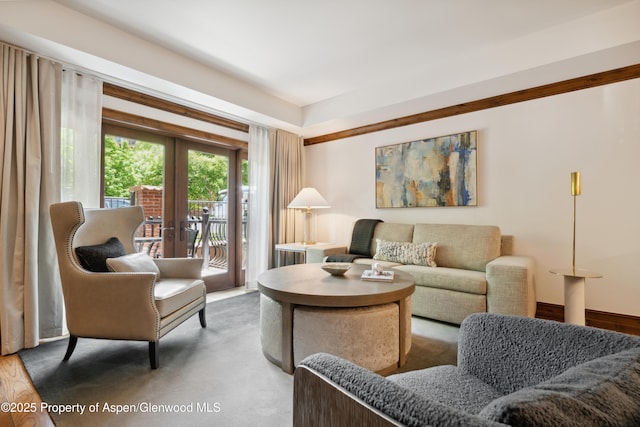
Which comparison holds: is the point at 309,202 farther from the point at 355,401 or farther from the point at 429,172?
the point at 355,401

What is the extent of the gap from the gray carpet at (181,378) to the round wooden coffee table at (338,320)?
0.19 metres

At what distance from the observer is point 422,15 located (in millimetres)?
2402

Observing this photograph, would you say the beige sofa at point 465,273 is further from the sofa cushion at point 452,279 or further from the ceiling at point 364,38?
the ceiling at point 364,38

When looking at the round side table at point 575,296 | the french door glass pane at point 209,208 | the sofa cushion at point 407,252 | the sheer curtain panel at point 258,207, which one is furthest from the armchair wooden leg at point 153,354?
the round side table at point 575,296

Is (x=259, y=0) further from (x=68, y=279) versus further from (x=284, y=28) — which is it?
(x=68, y=279)

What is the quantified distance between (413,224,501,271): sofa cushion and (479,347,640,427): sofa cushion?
105 inches

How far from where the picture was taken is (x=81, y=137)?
2.69 metres

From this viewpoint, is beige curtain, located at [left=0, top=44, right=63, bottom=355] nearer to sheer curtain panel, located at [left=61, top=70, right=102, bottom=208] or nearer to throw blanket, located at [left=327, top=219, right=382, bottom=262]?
sheer curtain panel, located at [left=61, top=70, right=102, bottom=208]

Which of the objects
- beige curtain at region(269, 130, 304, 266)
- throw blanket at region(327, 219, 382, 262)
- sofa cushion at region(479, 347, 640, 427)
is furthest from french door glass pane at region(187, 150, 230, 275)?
sofa cushion at region(479, 347, 640, 427)

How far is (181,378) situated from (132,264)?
35.4 inches

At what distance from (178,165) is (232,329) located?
7.24ft

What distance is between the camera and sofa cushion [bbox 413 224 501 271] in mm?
3061

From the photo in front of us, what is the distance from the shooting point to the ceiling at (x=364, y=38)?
231 cm

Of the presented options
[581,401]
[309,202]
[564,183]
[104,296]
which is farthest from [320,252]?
[581,401]
